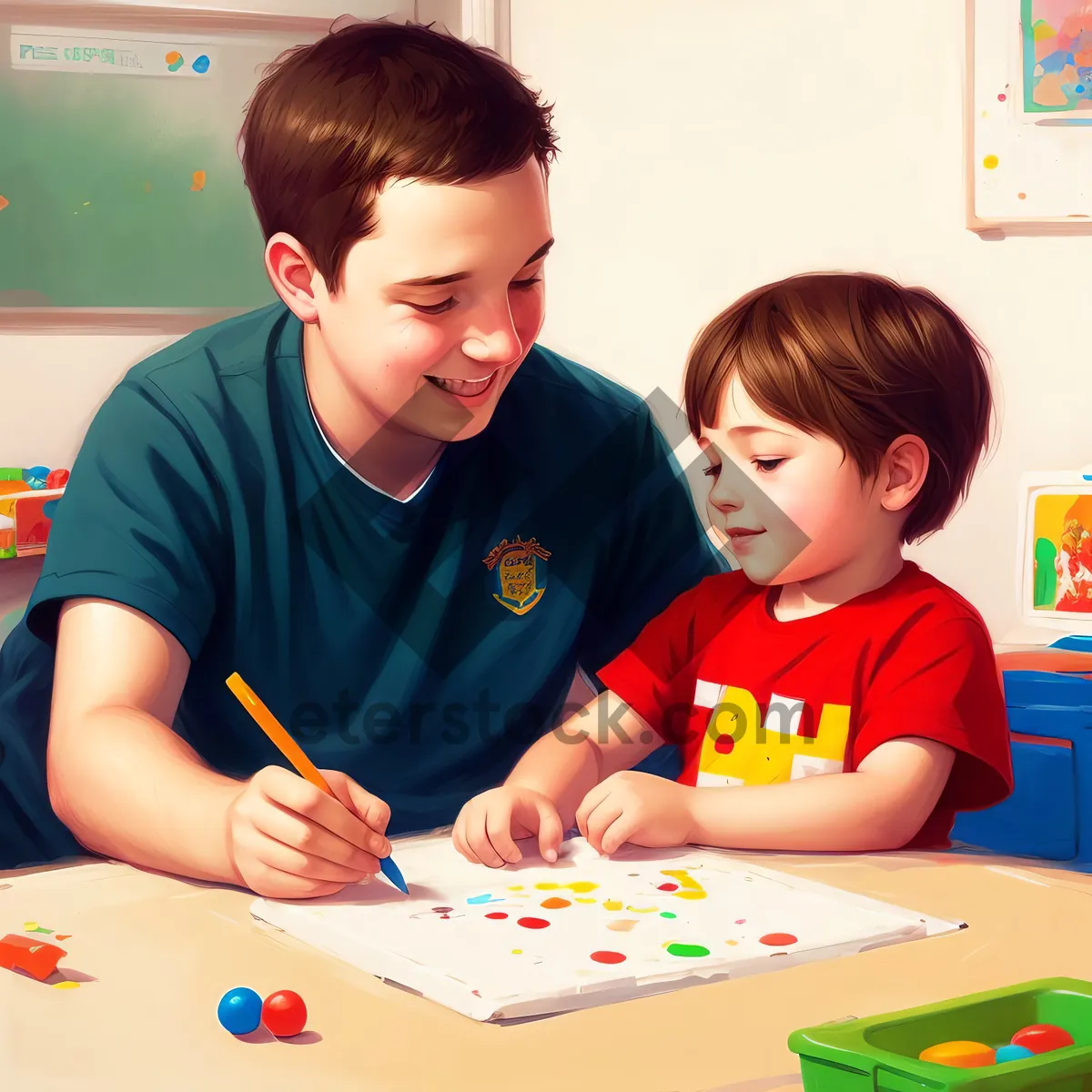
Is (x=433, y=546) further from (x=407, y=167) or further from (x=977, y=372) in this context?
(x=977, y=372)

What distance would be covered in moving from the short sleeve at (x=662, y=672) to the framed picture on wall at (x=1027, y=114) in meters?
0.46

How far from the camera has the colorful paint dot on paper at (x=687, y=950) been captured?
0.51 meters

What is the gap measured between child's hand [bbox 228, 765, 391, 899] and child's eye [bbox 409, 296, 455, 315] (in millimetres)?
342

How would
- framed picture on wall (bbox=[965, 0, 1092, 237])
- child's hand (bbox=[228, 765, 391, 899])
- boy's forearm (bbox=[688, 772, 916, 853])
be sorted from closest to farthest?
1. child's hand (bbox=[228, 765, 391, 899])
2. boy's forearm (bbox=[688, 772, 916, 853])
3. framed picture on wall (bbox=[965, 0, 1092, 237])

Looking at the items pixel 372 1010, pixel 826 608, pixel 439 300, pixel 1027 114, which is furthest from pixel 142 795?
pixel 1027 114

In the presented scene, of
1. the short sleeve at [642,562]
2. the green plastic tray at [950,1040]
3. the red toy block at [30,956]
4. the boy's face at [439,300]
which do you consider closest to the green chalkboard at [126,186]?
the boy's face at [439,300]

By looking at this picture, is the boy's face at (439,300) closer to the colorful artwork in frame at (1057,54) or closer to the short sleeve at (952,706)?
the short sleeve at (952,706)

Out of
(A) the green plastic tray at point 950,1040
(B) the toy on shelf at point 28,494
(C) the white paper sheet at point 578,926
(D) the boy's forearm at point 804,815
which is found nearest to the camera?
(A) the green plastic tray at point 950,1040

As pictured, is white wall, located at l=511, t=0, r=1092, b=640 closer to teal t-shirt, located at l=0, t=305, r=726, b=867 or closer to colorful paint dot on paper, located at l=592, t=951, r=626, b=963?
teal t-shirt, located at l=0, t=305, r=726, b=867

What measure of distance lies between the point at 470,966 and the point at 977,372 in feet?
2.01

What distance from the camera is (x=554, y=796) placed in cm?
82

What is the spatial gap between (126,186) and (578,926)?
72cm

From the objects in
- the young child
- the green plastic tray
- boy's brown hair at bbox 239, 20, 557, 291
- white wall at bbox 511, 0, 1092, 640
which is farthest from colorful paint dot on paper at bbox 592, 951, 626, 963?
white wall at bbox 511, 0, 1092, 640

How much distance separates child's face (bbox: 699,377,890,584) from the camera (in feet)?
2.77
